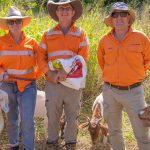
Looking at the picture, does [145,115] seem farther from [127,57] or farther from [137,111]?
[127,57]

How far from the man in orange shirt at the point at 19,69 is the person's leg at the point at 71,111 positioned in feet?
Answer: 1.44

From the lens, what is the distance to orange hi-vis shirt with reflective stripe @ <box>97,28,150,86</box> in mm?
4914

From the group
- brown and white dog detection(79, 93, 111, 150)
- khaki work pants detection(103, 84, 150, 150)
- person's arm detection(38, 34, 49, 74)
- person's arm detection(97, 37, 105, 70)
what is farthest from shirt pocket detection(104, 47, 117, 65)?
brown and white dog detection(79, 93, 111, 150)

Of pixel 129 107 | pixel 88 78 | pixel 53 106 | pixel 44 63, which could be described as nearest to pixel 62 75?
pixel 44 63

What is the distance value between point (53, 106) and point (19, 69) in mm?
656

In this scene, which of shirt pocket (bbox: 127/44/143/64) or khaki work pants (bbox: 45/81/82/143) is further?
khaki work pants (bbox: 45/81/82/143)

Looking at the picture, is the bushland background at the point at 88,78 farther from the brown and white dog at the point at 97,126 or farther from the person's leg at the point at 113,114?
the person's leg at the point at 113,114

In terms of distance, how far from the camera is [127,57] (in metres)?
4.94

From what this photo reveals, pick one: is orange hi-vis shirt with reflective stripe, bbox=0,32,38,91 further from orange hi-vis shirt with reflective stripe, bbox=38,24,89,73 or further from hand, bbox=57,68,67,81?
hand, bbox=57,68,67,81

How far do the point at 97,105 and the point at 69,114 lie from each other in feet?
2.14

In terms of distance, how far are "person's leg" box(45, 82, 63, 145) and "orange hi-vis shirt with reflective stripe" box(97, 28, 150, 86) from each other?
2.34ft

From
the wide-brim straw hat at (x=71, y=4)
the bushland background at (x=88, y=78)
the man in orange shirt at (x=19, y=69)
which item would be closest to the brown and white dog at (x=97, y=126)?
the bushland background at (x=88, y=78)

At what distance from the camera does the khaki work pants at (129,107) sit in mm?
4980

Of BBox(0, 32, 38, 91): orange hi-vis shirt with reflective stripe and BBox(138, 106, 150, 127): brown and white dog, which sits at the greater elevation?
BBox(0, 32, 38, 91): orange hi-vis shirt with reflective stripe
